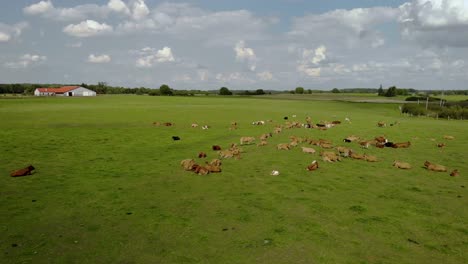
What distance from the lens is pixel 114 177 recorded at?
13328mm

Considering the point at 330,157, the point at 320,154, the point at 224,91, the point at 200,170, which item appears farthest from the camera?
the point at 224,91

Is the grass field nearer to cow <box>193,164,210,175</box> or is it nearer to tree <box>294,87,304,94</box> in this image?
cow <box>193,164,210,175</box>

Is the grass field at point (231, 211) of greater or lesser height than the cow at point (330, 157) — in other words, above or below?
below

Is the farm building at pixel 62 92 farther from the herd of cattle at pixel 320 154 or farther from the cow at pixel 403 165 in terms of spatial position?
the cow at pixel 403 165

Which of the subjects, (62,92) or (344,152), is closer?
(344,152)

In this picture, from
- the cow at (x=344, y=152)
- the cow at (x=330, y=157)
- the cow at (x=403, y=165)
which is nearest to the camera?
the cow at (x=403, y=165)

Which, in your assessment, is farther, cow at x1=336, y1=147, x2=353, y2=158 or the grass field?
cow at x1=336, y1=147, x2=353, y2=158

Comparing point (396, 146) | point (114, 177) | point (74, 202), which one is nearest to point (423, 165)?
point (396, 146)

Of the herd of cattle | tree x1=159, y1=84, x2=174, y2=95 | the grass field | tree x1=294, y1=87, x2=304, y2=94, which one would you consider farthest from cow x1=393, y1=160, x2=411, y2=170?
tree x1=294, y1=87, x2=304, y2=94

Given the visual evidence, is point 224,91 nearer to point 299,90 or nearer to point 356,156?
point 299,90

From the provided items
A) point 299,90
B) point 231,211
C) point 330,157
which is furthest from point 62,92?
point 231,211

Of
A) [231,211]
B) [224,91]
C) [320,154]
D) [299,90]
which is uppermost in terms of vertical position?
[299,90]

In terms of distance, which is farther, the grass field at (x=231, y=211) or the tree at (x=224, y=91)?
the tree at (x=224, y=91)

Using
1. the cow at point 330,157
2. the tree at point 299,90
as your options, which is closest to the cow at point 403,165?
the cow at point 330,157
